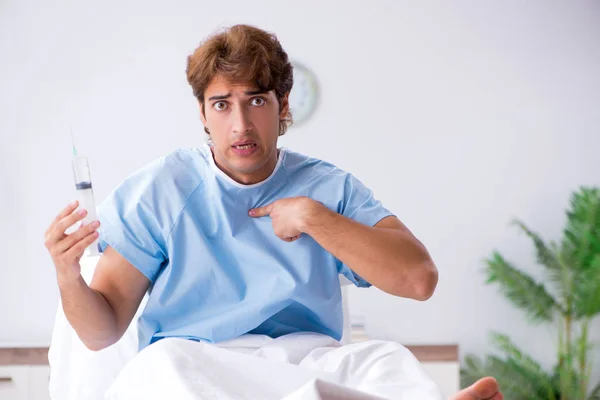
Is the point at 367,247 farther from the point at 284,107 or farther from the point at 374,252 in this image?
the point at 284,107

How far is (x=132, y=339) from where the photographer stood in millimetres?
2049

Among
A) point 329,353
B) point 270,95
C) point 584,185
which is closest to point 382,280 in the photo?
point 329,353

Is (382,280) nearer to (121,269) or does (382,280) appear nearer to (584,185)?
(121,269)

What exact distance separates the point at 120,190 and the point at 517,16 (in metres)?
2.70

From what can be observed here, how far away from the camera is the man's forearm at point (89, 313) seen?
168 centimetres

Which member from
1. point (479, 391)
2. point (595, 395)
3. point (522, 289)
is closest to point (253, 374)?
point (479, 391)

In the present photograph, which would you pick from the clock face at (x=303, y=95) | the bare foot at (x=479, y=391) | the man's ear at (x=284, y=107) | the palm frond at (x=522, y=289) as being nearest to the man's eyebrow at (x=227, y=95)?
the man's ear at (x=284, y=107)

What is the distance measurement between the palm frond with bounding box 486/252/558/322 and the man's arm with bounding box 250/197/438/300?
2.09 meters

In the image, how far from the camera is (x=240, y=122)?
1.81 metres

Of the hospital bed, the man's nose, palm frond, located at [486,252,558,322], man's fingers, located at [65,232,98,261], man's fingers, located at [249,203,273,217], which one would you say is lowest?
palm frond, located at [486,252,558,322]

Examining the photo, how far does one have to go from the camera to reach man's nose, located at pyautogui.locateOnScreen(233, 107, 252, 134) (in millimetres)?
1806

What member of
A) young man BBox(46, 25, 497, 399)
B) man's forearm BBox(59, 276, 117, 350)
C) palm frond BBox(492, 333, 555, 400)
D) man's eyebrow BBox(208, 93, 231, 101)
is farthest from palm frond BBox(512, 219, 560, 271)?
man's forearm BBox(59, 276, 117, 350)

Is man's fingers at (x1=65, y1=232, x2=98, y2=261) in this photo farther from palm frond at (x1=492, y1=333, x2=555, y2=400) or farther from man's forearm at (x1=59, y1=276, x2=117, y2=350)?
palm frond at (x1=492, y1=333, x2=555, y2=400)

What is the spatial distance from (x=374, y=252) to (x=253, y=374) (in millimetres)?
420
